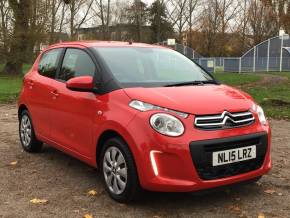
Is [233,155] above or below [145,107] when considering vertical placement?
below

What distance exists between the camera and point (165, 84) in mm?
5305

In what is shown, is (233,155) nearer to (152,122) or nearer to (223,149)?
(223,149)

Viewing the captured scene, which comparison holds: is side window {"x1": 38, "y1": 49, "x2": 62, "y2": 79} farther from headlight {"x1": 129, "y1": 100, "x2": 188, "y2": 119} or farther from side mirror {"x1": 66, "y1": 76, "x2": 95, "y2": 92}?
headlight {"x1": 129, "y1": 100, "x2": 188, "y2": 119}

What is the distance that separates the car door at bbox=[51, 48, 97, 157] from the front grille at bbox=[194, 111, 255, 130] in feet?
4.28

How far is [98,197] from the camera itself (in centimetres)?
519

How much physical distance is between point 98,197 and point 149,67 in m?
1.63

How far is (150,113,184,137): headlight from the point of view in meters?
4.46

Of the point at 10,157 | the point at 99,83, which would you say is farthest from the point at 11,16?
the point at 99,83

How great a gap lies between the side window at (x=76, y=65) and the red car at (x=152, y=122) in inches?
0.6

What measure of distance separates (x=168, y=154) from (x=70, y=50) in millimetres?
2551

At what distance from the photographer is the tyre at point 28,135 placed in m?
7.26

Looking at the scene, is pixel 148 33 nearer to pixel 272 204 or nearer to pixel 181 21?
pixel 181 21

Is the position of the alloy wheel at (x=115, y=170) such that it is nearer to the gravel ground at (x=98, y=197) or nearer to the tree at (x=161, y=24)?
the gravel ground at (x=98, y=197)

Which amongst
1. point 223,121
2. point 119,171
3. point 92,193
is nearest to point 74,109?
point 92,193
